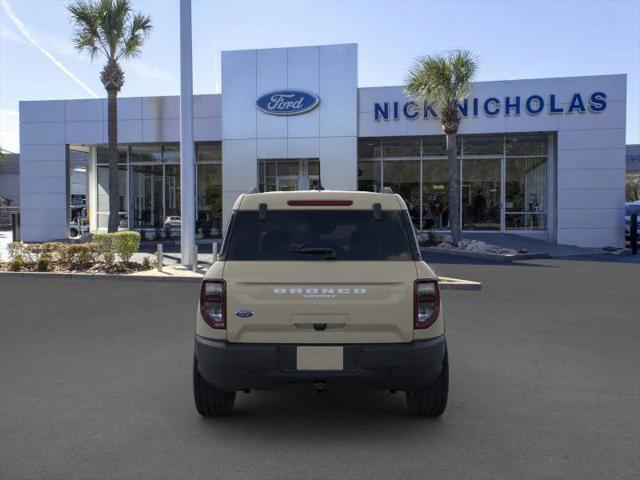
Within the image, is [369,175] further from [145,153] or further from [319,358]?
[319,358]

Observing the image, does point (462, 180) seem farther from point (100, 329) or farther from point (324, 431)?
point (324, 431)

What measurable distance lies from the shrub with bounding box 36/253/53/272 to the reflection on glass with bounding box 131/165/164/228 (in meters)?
14.3

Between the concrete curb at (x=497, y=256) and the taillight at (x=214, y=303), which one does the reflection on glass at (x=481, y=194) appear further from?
the taillight at (x=214, y=303)

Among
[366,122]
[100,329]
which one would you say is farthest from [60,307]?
[366,122]

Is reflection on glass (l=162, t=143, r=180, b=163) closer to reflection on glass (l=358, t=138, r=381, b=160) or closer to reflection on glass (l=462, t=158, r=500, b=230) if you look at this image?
reflection on glass (l=358, t=138, r=381, b=160)

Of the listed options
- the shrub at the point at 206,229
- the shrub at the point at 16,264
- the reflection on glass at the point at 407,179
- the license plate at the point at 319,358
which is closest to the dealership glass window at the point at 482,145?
the reflection on glass at the point at 407,179

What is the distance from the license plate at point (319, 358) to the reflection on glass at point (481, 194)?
2302 cm

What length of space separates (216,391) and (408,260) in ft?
5.67

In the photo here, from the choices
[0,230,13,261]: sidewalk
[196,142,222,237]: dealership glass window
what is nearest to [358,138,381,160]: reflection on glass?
[196,142,222,237]: dealership glass window

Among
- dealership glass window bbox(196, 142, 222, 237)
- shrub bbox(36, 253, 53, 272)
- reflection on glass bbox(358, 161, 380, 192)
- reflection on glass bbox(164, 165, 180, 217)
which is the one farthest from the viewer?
reflection on glass bbox(164, 165, 180, 217)

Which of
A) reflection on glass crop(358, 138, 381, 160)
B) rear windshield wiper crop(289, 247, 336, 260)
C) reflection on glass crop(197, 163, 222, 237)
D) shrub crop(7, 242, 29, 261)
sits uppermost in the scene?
reflection on glass crop(358, 138, 381, 160)

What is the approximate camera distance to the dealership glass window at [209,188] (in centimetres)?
2842

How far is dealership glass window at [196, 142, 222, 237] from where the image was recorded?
28.4 meters

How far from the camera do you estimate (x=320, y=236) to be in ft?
15.0
